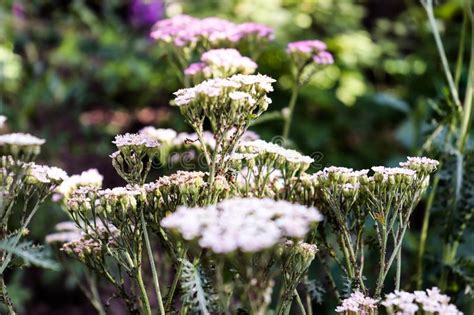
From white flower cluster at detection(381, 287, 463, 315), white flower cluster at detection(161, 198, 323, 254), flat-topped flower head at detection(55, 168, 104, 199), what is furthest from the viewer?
flat-topped flower head at detection(55, 168, 104, 199)

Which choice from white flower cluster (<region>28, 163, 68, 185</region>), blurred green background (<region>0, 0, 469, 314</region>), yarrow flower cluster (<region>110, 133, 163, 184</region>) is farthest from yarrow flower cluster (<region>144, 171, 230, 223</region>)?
blurred green background (<region>0, 0, 469, 314</region>)

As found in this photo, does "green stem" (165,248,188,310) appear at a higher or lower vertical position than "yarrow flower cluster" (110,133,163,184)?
lower

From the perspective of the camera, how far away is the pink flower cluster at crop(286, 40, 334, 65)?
1539mm

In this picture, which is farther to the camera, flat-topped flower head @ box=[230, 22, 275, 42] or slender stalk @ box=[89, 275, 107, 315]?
flat-topped flower head @ box=[230, 22, 275, 42]

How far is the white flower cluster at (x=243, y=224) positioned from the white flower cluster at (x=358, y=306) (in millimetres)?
202

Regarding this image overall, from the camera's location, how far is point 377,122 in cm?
415

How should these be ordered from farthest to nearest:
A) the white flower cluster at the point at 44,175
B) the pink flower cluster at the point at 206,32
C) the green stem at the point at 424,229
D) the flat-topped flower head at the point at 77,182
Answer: the green stem at the point at 424,229 → the pink flower cluster at the point at 206,32 → the flat-topped flower head at the point at 77,182 → the white flower cluster at the point at 44,175

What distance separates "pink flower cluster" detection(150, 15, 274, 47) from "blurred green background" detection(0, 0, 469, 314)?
1.51m

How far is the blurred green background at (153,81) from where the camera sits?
3.53m

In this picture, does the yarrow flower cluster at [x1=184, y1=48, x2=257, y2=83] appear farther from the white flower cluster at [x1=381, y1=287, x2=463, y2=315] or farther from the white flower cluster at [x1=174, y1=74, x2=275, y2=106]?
the white flower cluster at [x1=381, y1=287, x2=463, y2=315]

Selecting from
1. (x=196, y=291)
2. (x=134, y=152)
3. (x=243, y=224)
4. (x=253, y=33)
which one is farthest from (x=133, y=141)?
(x=253, y=33)

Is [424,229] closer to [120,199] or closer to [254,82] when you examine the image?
[254,82]

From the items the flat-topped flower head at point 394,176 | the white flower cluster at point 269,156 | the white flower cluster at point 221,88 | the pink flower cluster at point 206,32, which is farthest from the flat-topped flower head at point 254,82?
the pink flower cluster at point 206,32

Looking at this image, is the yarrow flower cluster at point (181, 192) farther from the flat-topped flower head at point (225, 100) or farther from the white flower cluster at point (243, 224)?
the white flower cluster at point (243, 224)
